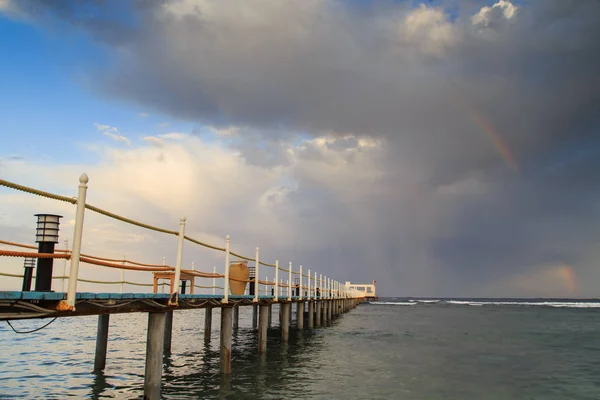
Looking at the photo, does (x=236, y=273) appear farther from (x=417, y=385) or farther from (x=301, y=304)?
(x=301, y=304)

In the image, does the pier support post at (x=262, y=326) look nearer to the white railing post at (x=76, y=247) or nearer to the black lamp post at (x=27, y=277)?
the black lamp post at (x=27, y=277)

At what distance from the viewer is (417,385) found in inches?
529

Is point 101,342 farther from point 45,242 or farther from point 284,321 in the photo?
point 284,321

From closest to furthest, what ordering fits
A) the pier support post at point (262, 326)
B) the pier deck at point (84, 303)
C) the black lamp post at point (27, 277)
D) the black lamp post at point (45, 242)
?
the pier deck at point (84, 303) → the black lamp post at point (45, 242) → the black lamp post at point (27, 277) → the pier support post at point (262, 326)

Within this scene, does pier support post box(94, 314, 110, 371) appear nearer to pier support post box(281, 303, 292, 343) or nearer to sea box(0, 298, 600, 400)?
sea box(0, 298, 600, 400)

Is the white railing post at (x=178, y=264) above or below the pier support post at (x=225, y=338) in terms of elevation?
above

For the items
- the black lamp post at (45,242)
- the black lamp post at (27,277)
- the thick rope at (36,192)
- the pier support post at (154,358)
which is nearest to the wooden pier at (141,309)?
the pier support post at (154,358)

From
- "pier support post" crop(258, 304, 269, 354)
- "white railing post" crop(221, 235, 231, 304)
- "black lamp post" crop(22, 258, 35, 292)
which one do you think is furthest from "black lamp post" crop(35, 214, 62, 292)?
"pier support post" crop(258, 304, 269, 354)

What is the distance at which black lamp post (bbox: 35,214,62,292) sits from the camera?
6.79 metres

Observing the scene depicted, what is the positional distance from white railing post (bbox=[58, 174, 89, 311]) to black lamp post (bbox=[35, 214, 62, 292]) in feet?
3.82

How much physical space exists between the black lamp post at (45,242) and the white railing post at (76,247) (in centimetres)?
116

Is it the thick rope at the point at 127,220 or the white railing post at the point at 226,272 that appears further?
the white railing post at the point at 226,272

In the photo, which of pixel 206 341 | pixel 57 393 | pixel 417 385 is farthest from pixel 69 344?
pixel 417 385

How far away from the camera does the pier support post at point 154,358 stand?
340 inches
